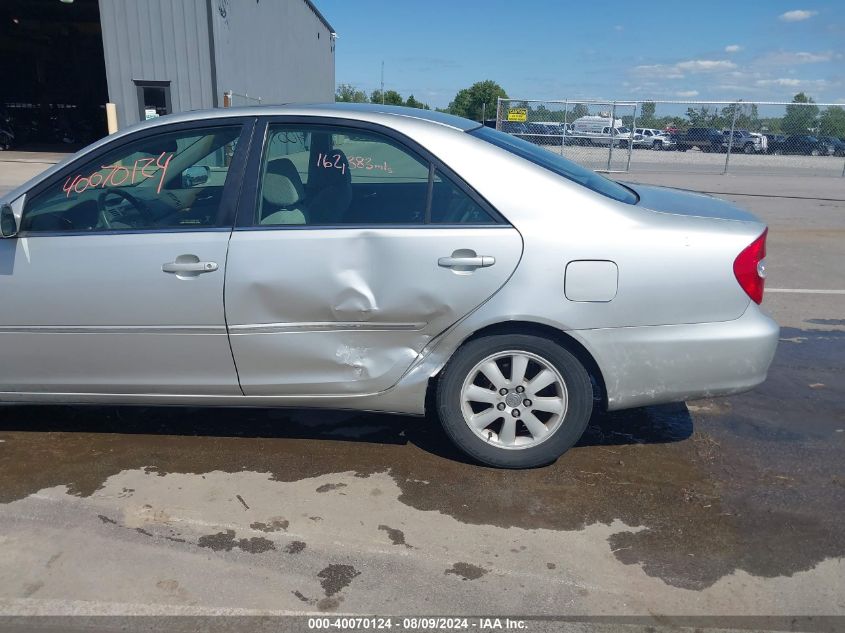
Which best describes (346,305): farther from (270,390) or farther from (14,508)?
(14,508)

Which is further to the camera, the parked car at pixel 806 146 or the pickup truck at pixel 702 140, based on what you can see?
the pickup truck at pixel 702 140

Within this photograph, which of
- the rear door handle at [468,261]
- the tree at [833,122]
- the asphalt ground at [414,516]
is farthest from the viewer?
the tree at [833,122]

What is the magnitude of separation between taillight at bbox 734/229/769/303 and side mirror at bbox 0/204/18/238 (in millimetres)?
3391

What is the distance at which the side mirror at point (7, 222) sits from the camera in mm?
3379

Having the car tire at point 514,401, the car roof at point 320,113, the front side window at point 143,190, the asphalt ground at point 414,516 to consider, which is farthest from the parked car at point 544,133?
the car tire at point 514,401

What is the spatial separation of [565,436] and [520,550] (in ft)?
2.38

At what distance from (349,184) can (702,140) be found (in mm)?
19754

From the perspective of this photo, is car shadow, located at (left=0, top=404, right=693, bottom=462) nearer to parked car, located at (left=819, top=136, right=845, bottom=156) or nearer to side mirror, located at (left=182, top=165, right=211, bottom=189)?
side mirror, located at (left=182, top=165, right=211, bottom=189)

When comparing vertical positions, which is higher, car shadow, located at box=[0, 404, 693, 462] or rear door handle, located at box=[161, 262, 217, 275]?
rear door handle, located at box=[161, 262, 217, 275]

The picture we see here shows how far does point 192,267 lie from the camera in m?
3.29

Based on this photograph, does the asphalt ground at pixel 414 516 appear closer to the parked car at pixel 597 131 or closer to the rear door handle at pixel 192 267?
the rear door handle at pixel 192 267

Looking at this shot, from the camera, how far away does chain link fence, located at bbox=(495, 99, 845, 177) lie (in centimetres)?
1975

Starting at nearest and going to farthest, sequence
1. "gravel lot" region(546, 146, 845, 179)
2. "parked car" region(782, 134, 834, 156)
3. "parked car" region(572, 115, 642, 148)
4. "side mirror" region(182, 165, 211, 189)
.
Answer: "side mirror" region(182, 165, 211, 189) < "parked car" region(572, 115, 642, 148) < "parked car" region(782, 134, 834, 156) < "gravel lot" region(546, 146, 845, 179)

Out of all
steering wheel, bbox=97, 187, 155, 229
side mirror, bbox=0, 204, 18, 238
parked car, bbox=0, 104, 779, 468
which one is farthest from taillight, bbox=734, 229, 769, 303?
side mirror, bbox=0, 204, 18, 238
